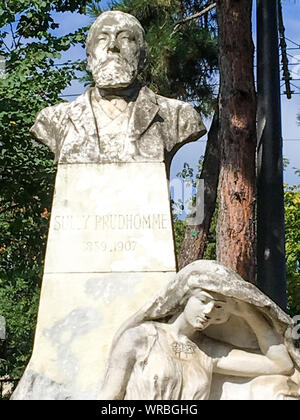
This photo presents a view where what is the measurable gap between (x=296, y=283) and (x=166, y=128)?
12.0 metres

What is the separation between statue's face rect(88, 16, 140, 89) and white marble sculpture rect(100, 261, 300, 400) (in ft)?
5.36

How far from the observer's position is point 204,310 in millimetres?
6082

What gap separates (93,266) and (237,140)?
4.96m

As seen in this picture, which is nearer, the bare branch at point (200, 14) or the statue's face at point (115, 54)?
Result: the statue's face at point (115, 54)

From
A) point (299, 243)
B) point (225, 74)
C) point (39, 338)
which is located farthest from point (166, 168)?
point (299, 243)

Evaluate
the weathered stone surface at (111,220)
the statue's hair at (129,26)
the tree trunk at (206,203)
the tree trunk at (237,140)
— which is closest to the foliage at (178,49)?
the tree trunk at (206,203)

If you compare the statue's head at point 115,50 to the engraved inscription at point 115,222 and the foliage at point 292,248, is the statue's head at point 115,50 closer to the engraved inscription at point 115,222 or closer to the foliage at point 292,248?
the engraved inscription at point 115,222

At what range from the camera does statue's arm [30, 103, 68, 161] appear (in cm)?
720

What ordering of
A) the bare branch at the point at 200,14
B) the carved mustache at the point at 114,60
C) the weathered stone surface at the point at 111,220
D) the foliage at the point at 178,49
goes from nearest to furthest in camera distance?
the weathered stone surface at the point at 111,220, the carved mustache at the point at 114,60, the bare branch at the point at 200,14, the foliage at the point at 178,49

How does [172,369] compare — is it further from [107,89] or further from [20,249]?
[20,249]

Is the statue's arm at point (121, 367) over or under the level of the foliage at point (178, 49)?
under

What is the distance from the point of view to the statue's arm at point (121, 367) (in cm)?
605

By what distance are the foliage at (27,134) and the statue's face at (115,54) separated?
5.32 meters

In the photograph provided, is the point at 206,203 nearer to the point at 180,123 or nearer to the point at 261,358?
the point at 180,123
